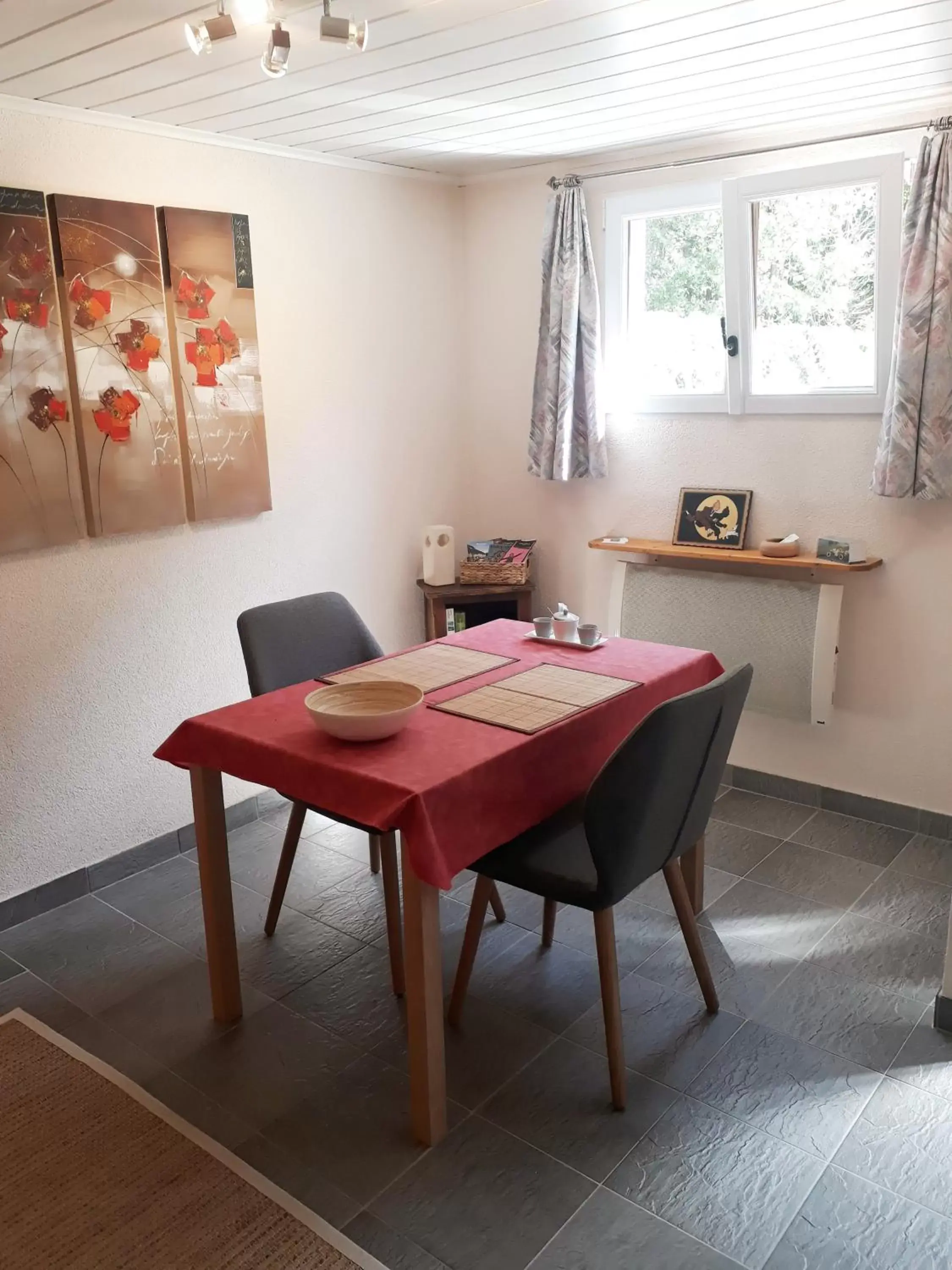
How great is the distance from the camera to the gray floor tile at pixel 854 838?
10.6ft

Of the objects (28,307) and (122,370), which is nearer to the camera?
(28,307)

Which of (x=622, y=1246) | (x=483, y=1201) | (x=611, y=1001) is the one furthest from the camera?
(x=611, y=1001)

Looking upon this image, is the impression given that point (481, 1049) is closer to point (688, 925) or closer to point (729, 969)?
point (688, 925)

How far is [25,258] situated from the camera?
2.68 metres

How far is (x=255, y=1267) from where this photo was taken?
1.76 m

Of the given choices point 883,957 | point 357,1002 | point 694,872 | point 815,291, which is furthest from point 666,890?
point 815,291

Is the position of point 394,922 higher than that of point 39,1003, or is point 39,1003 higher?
point 394,922

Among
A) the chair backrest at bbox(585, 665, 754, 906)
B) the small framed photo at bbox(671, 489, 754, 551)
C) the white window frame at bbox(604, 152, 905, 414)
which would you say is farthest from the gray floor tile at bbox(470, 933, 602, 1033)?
the white window frame at bbox(604, 152, 905, 414)

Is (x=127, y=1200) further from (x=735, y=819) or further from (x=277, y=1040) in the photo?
(x=735, y=819)

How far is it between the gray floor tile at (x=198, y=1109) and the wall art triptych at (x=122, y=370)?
4.78 feet

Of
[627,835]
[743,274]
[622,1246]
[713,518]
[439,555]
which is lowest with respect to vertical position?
[622,1246]

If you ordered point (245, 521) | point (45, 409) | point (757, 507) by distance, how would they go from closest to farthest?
point (45, 409) < point (245, 521) < point (757, 507)

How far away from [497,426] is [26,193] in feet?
6.49

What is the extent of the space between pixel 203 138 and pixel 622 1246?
3111 millimetres
